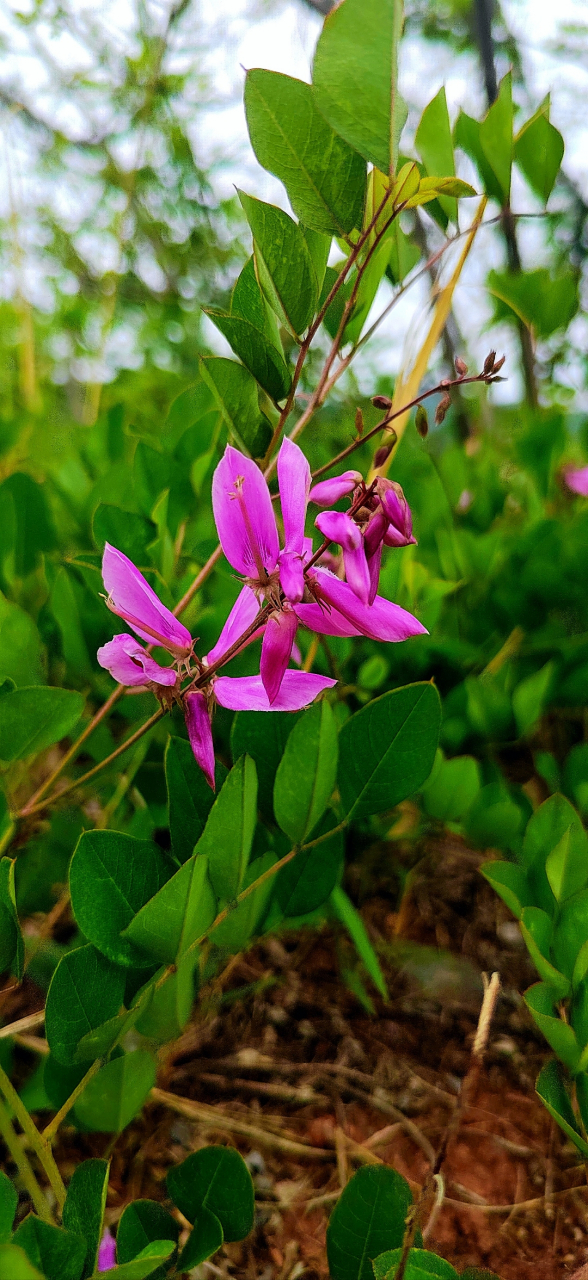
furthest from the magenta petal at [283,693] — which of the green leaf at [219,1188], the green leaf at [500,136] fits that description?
the green leaf at [500,136]

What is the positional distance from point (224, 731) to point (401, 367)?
278mm

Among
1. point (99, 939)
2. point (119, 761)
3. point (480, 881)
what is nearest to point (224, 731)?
point (119, 761)

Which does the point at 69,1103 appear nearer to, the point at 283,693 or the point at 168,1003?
the point at 168,1003

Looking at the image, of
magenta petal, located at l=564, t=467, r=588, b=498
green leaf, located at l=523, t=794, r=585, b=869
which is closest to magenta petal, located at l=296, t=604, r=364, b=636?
green leaf, located at l=523, t=794, r=585, b=869

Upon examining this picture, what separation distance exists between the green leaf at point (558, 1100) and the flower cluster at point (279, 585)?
0.21m

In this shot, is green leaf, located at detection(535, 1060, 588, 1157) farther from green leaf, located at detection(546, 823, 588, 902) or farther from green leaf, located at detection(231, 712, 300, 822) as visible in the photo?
green leaf, located at detection(231, 712, 300, 822)

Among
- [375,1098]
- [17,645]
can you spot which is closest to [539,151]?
[17,645]

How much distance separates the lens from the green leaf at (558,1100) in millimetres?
355

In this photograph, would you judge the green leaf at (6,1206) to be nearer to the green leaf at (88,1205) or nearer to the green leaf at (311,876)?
the green leaf at (88,1205)

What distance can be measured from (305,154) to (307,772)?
277 mm

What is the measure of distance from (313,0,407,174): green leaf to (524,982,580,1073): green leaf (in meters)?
0.37

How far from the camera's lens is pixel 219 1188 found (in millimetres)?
377

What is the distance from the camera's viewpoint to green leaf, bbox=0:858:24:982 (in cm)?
35

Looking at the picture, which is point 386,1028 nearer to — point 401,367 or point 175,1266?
point 175,1266
